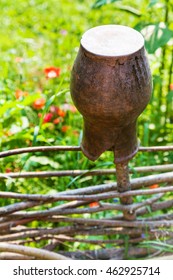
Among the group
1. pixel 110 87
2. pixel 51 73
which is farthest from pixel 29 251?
pixel 51 73

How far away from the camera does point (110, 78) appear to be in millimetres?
1028

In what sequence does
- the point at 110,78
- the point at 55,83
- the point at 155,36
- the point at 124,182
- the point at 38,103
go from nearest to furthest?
the point at 110,78
the point at 124,182
the point at 155,36
the point at 38,103
the point at 55,83

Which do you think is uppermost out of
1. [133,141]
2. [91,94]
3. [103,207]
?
[91,94]

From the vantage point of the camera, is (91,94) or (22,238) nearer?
(91,94)

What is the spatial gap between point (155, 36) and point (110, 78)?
0.68 m

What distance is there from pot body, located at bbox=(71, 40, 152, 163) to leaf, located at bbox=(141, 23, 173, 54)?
56 centimetres

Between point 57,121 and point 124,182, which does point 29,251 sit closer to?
point 124,182

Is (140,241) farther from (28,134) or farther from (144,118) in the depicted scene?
(144,118)

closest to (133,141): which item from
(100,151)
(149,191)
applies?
(100,151)

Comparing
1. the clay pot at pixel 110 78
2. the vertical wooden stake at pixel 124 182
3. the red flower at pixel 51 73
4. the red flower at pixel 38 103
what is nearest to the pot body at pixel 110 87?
the clay pot at pixel 110 78

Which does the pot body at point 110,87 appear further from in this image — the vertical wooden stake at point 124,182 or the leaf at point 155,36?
the leaf at point 155,36

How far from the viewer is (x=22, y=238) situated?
1505mm

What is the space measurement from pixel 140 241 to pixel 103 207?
17cm

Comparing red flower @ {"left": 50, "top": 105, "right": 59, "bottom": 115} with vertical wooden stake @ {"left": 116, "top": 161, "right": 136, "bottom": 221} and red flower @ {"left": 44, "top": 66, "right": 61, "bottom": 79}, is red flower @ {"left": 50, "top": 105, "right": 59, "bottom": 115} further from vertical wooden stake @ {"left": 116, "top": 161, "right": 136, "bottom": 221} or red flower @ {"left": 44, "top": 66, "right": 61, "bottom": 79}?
vertical wooden stake @ {"left": 116, "top": 161, "right": 136, "bottom": 221}
